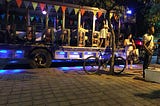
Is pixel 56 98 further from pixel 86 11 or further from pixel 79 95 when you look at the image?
pixel 86 11

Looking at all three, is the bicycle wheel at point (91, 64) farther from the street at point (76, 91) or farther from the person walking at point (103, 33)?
the person walking at point (103, 33)

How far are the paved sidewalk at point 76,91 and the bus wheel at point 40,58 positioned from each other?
2320mm

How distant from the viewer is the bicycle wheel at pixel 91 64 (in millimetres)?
10172

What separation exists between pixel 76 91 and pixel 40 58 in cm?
520

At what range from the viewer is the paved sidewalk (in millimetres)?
5871

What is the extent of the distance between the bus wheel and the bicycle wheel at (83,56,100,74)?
2.40 m

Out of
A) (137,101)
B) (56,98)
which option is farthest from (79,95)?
(137,101)

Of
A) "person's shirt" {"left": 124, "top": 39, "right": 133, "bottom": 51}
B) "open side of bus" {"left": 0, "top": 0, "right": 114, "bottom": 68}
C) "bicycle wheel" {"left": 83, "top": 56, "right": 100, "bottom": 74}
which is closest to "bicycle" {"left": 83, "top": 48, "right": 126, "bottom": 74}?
"bicycle wheel" {"left": 83, "top": 56, "right": 100, "bottom": 74}

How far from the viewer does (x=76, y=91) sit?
6918 mm

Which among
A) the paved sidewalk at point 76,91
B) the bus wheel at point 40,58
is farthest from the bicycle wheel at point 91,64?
the bus wheel at point 40,58

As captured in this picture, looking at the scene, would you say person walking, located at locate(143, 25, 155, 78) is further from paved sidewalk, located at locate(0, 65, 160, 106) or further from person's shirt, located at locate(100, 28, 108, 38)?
person's shirt, located at locate(100, 28, 108, 38)

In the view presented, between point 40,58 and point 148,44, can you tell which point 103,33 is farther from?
point 148,44

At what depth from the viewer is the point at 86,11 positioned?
43.8 feet

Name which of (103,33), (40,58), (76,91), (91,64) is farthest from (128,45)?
(76,91)
